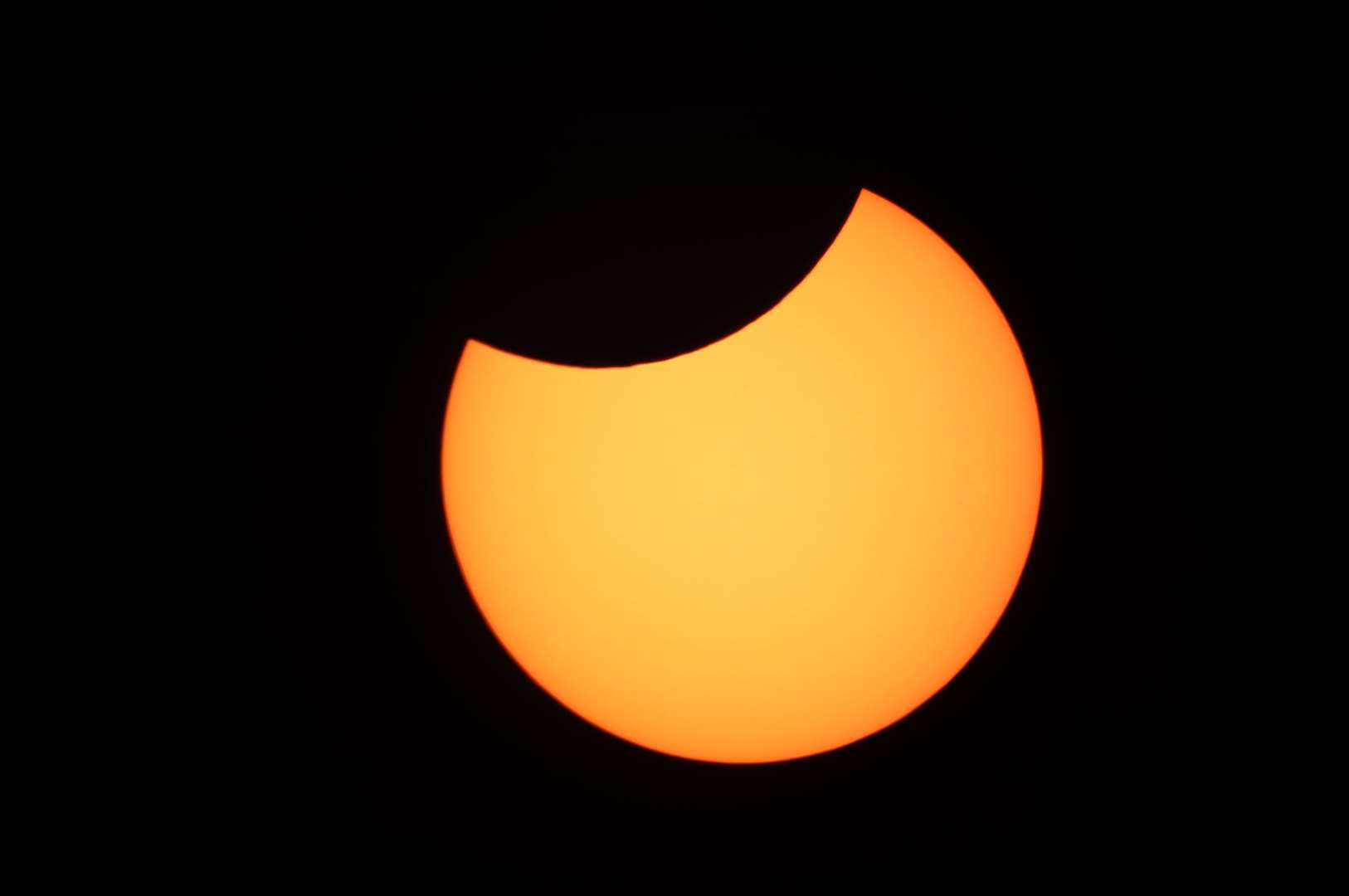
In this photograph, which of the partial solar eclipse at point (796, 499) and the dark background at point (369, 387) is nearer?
the partial solar eclipse at point (796, 499)

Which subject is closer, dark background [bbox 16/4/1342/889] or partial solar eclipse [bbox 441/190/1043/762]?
partial solar eclipse [bbox 441/190/1043/762]

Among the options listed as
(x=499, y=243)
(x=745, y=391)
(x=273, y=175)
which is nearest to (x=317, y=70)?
(x=273, y=175)

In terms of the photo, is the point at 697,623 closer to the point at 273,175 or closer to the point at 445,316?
the point at 445,316

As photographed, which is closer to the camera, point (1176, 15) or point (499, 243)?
point (499, 243)
